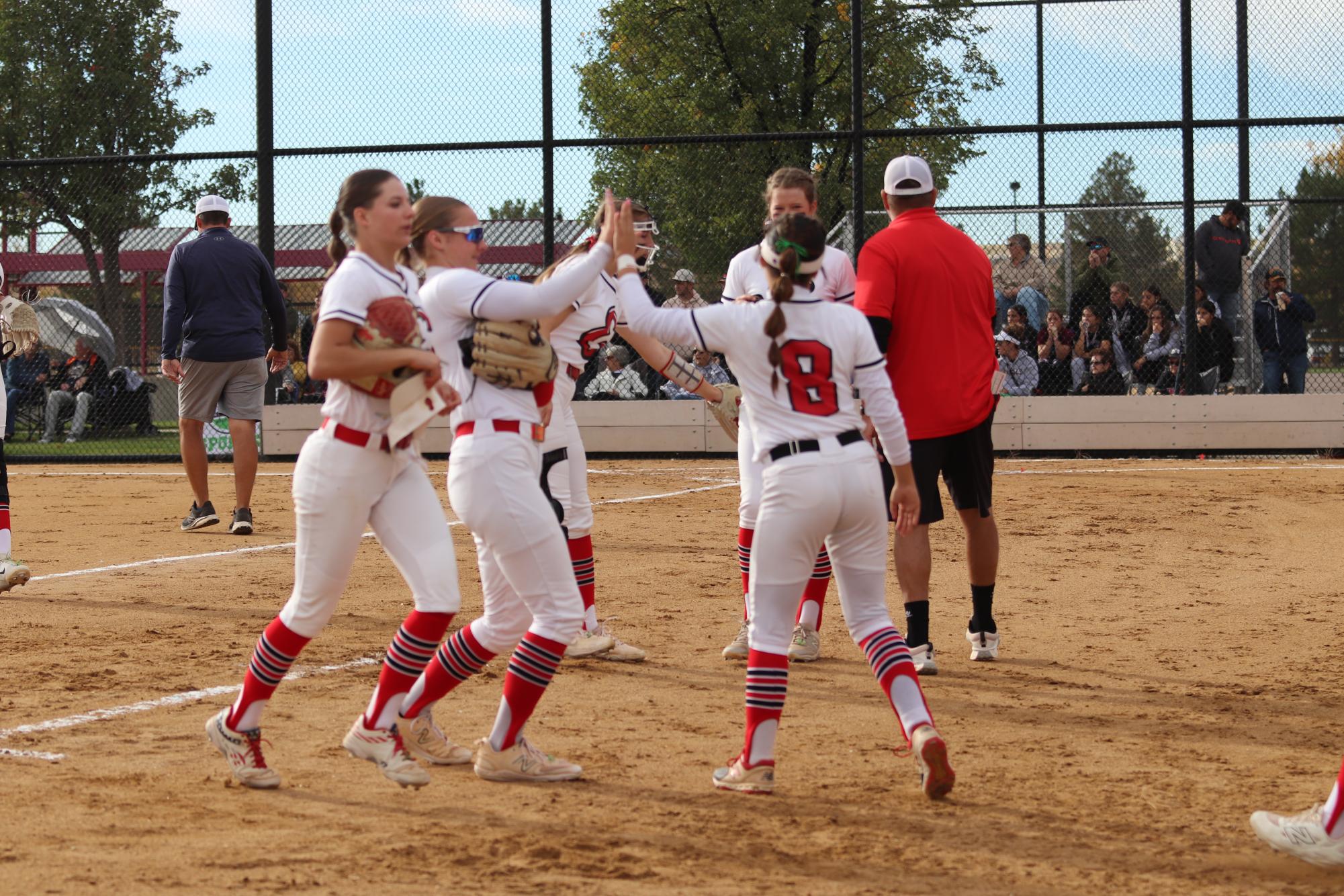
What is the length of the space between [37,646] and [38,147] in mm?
21643

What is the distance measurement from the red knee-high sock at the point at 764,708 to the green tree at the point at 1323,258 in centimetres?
1937

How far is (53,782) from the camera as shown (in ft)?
15.4

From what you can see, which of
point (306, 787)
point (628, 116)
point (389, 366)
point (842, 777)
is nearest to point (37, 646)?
point (306, 787)

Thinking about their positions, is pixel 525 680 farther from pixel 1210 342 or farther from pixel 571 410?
pixel 1210 342

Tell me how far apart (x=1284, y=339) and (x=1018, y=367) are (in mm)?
2936

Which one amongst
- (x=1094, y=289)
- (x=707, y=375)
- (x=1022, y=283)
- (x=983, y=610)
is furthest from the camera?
(x=1022, y=283)

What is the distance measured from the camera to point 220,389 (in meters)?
10.7

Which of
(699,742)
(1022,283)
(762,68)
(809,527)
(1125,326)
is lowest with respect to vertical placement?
(699,742)

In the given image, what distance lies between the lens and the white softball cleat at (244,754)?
15.2ft

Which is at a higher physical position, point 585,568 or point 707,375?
point 707,375

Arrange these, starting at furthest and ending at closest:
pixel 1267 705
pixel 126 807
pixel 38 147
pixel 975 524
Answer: pixel 38 147 → pixel 975 524 → pixel 1267 705 → pixel 126 807

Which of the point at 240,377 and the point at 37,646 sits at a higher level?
the point at 240,377

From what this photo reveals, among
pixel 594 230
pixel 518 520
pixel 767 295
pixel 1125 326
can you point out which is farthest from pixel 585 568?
pixel 1125 326

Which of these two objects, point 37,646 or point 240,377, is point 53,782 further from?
point 240,377
